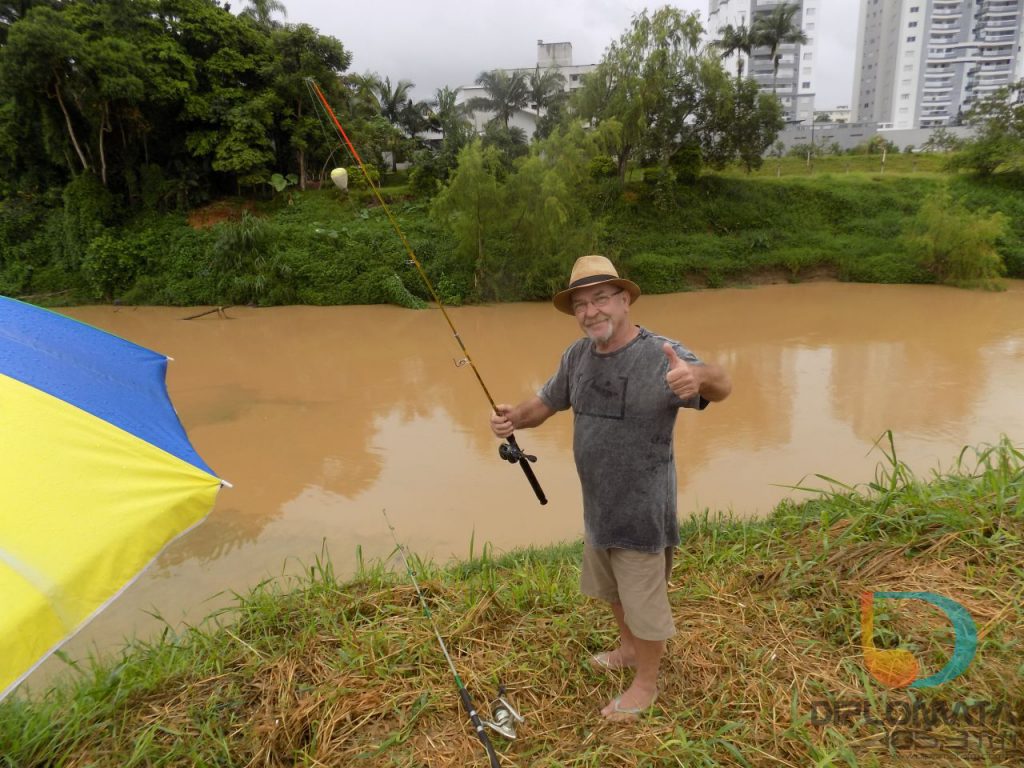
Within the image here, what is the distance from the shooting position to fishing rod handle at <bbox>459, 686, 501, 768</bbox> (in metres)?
1.41

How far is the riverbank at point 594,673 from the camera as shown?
4.72ft

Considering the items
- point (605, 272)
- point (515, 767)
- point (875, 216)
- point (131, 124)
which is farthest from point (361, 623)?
point (875, 216)

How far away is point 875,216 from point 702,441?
13.3 meters

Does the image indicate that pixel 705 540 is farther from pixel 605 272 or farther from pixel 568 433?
pixel 568 433

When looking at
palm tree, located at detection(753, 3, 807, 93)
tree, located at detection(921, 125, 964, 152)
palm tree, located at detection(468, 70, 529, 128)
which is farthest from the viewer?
palm tree, located at detection(468, 70, 529, 128)

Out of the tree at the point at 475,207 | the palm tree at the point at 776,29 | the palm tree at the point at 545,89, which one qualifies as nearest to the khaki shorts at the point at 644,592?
the tree at the point at 475,207

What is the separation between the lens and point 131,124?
1299 centimetres

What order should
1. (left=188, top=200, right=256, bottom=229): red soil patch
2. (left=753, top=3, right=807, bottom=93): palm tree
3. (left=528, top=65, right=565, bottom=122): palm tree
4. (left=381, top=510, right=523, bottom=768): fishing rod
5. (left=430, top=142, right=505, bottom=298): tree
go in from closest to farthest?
(left=381, top=510, right=523, bottom=768): fishing rod < (left=430, top=142, right=505, bottom=298): tree < (left=188, top=200, right=256, bottom=229): red soil patch < (left=753, top=3, right=807, bottom=93): palm tree < (left=528, top=65, right=565, bottom=122): palm tree

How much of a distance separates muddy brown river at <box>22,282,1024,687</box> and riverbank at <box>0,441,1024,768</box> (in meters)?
0.70

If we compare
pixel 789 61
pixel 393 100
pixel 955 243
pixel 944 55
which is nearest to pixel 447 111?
pixel 393 100

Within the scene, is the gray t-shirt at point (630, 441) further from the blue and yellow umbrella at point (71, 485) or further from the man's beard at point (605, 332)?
the blue and yellow umbrella at point (71, 485)

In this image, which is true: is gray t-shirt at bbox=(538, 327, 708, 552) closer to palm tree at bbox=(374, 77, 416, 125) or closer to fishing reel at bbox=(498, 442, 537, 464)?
fishing reel at bbox=(498, 442, 537, 464)

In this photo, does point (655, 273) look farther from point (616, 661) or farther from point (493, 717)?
point (493, 717)

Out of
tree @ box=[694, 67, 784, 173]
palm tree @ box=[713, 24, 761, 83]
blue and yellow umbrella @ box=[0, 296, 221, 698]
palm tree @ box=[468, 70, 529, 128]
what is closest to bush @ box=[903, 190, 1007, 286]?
tree @ box=[694, 67, 784, 173]
